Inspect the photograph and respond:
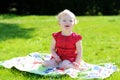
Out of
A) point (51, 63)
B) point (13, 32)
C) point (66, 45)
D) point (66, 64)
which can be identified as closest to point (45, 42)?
point (13, 32)

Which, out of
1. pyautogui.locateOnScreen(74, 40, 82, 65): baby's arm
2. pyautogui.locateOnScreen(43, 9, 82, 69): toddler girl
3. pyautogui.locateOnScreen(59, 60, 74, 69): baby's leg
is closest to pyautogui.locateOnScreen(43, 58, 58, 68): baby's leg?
pyautogui.locateOnScreen(43, 9, 82, 69): toddler girl

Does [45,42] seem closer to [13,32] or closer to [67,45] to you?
[13,32]

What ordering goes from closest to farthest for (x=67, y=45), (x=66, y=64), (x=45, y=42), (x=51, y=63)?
(x=66, y=64) → (x=51, y=63) → (x=67, y=45) → (x=45, y=42)

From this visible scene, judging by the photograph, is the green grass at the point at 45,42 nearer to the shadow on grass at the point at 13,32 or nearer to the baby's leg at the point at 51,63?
the shadow on grass at the point at 13,32

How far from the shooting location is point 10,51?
8672 millimetres

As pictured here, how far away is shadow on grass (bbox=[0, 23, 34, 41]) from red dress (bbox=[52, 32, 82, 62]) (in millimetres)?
3727

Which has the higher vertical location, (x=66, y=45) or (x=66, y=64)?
(x=66, y=45)

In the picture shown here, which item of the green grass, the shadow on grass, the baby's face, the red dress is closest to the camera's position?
the green grass

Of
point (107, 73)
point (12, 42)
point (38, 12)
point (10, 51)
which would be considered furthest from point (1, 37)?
point (38, 12)

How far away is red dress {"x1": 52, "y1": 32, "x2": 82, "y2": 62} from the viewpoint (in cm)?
682

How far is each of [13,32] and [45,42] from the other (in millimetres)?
2107

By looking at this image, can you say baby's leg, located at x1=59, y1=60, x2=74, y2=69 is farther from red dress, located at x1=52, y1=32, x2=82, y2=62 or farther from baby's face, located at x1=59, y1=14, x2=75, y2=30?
baby's face, located at x1=59, y1=14, x2=75, y2=30

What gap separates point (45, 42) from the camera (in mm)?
9945

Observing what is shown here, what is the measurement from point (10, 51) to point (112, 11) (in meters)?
14.3
